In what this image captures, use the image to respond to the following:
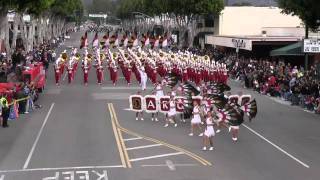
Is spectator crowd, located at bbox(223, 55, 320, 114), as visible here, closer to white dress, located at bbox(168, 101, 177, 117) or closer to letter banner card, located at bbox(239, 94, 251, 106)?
letter banner card, located at bbox(239, 94, 251, 106)

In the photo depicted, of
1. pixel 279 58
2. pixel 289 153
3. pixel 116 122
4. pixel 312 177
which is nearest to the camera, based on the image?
pixel 312 177

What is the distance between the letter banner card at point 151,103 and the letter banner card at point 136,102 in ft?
0.75

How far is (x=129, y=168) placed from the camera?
66.1 ft

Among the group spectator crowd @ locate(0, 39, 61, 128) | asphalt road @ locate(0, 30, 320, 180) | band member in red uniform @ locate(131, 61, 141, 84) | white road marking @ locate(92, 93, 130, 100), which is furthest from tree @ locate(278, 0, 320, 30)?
band member in red uniform @ locate(131, 61, 141, 84)

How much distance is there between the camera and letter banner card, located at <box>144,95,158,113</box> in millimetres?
30116

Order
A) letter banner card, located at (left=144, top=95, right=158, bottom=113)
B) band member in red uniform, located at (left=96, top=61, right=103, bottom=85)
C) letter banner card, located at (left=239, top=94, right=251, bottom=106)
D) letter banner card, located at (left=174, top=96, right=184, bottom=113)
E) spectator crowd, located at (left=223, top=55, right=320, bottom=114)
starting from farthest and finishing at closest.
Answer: band member in red uniform, located at (left=96, top=61, right=103, bottom=85) → spectator crowd, located at (left=223, top=55, right=320, bottom=114) → letter banner card, located at (left=239, top=94, right=251, bottom=106) → letter banner card, located at (left=144, top=95, right=158, bottom=113) → letter banner card, located at (left=174, top=96, right=184, bottom=113)

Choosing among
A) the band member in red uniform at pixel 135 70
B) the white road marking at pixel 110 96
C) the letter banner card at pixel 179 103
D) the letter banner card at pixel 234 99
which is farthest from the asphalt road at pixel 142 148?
the band member in red uniform at pixel 135 70

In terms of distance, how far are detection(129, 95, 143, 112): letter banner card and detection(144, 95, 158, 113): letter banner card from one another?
23cm

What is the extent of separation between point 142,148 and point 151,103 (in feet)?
22.4

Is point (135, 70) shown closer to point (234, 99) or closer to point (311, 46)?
point (311, 46)

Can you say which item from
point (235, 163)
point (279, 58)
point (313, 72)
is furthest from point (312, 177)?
point (279, 58)

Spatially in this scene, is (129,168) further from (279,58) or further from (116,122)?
(279,58)

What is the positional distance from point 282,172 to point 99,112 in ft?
49.8

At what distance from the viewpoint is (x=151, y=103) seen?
1191 inches
